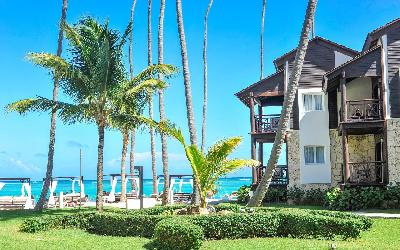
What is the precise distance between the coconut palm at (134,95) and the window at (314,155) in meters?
10.2

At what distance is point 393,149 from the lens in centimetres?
2394

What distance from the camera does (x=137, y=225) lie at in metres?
15.5

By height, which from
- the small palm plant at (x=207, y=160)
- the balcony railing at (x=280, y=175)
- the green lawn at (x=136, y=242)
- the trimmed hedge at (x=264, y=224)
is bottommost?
the green lawn at (x=136, y=242)

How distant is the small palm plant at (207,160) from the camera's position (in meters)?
16.3

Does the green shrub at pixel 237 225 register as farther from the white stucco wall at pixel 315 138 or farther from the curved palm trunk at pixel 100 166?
the white stucco wall at pixel 315 138

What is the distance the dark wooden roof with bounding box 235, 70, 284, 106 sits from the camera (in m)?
29.1

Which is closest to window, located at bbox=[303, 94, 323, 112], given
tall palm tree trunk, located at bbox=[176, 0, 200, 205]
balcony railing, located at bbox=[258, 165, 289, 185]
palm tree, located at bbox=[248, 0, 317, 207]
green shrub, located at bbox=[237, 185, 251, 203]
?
balcony railing, located at bbox=[258, 165, 289, 185]

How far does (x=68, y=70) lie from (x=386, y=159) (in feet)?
47.0

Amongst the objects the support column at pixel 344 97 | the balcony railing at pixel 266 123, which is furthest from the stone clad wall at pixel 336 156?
the support column at pixel 344 97

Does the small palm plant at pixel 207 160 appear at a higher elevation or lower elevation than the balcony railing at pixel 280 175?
higher

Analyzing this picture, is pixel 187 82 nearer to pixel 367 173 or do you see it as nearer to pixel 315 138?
pixel 315 138

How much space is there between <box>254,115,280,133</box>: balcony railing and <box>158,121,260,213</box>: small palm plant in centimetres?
1207

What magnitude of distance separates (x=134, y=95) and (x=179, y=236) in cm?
1067

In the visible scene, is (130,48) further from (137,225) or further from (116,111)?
(137,225)
